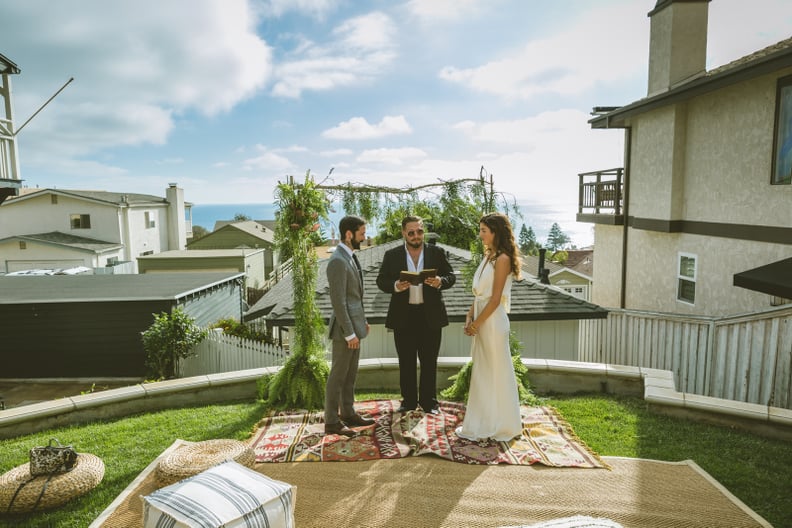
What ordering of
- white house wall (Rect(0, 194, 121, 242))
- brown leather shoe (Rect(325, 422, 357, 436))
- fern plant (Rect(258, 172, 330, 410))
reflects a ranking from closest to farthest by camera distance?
brown leather shoe (Rect(325, 422, 357, 436)) < fern plant (Rect(258, 172, 330, 410)) < white house wall (Rect(0, 194, 121, 242))

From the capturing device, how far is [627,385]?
671cm

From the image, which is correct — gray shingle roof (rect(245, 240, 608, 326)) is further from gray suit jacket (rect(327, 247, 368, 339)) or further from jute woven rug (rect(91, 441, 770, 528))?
jute woven rug (rect(91, 441, 770, 528))

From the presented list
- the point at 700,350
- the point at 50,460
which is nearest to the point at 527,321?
the point at 700,350

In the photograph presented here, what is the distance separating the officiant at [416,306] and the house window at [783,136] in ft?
24.3

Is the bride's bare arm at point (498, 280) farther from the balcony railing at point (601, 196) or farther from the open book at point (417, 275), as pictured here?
the balcony railing at point (601, 196)

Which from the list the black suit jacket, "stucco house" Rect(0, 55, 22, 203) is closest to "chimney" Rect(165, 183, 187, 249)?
"stucco house" Rect(0, 55, 22, 203)

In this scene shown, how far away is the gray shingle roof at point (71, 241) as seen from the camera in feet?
93.7

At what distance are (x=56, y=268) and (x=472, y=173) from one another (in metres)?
30.4

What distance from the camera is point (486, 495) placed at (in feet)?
12.8

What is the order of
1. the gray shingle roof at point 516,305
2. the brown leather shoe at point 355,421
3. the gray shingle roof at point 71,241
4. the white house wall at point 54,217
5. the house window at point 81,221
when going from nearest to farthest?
the brown leather shoe at point 355,421
the gray shingle roof at point 516,305
the gray shingle roof at point 71,241
the white house wall at point 54,217
the house window at point 81,221

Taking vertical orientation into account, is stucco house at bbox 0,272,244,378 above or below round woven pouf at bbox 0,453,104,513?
below

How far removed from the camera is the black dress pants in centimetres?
547

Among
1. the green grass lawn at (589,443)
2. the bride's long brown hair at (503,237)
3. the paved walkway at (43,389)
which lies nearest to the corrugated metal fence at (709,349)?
the green grass lawn at (589,443)

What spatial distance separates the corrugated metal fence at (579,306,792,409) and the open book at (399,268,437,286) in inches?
199
